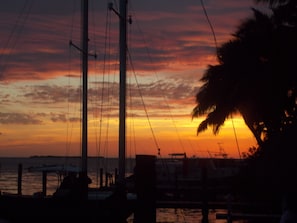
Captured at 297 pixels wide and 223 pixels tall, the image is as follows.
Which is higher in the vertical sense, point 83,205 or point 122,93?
point 122,93

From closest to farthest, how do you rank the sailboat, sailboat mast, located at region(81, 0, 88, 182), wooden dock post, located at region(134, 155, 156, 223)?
1. wooden dock post, located at region(134, 155, 156, 223)
2. the sailboat
3. sailboat mast, located at region(81, 0, 88, 182)

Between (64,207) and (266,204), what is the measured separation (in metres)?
11.9

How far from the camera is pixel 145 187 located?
18.8 meters

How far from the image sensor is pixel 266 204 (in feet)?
97.7

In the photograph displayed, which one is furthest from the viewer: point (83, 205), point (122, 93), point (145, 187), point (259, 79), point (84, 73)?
point (84, 73)

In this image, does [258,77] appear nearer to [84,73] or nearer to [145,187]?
[84,73]

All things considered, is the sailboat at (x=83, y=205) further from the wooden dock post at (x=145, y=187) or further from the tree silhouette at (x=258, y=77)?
the tree silhouette at (x=258, y=77)

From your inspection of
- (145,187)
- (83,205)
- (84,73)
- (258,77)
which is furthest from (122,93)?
(258,77)

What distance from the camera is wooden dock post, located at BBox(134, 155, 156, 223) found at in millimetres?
18672

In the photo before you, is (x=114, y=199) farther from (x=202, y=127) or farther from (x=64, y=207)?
(x=202, y=127)

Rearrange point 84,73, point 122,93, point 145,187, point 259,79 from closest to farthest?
point 145,187, point 122,93, point 259,79, point 84,73

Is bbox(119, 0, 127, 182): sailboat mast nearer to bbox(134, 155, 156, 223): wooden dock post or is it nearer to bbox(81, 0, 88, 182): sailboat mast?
bbox(134, 155, 156, 223): wooden dock post

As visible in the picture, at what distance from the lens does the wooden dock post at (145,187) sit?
1867 centimetres

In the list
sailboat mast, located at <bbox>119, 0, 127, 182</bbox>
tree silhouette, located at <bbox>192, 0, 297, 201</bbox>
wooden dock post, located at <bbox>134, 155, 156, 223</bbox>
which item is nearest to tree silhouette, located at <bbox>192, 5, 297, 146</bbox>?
tree silhouette, located at <bbox>192, 0, 297, 201</bbox>
